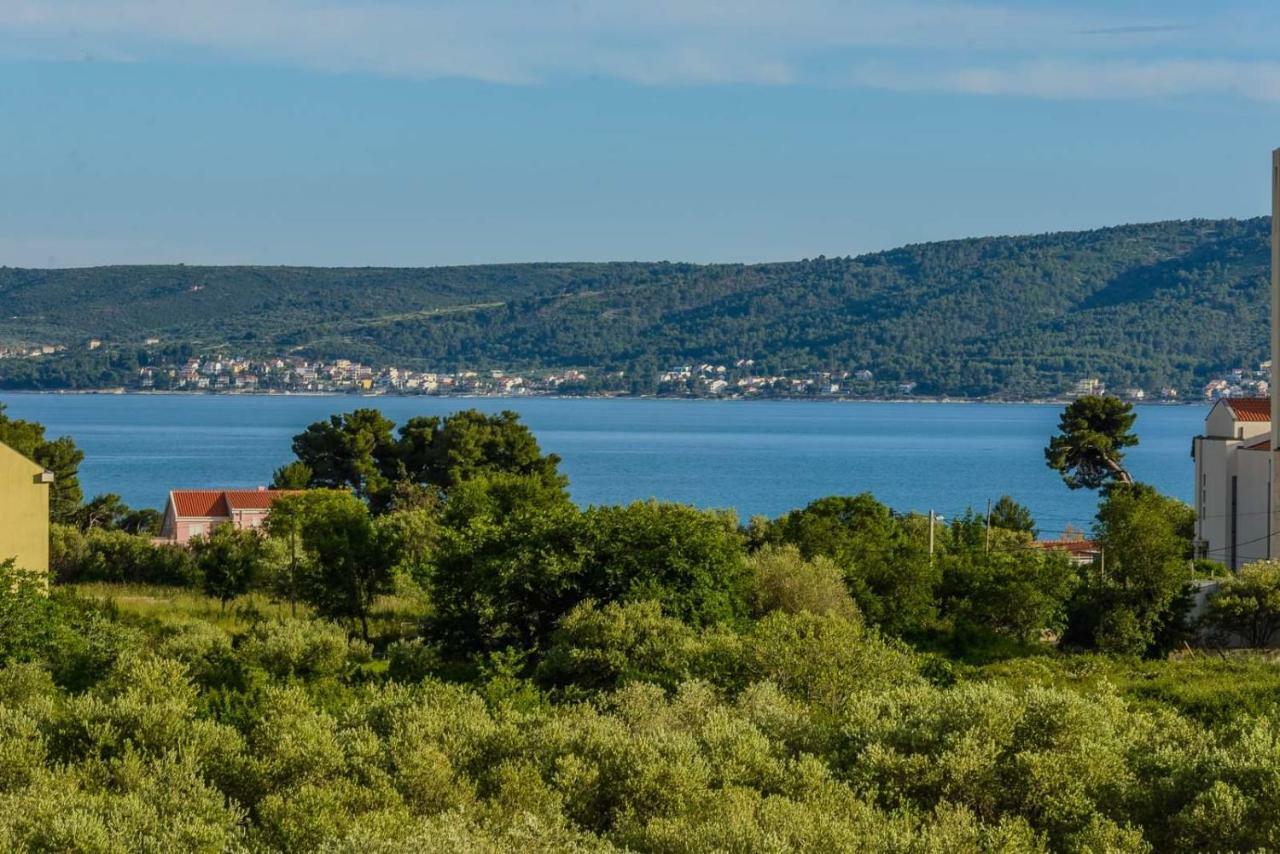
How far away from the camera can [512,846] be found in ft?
45.6

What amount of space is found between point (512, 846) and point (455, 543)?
2174 cm

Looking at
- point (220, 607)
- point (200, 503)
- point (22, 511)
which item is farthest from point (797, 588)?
point (200, 503)

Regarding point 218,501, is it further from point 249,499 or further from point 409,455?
point 409,455

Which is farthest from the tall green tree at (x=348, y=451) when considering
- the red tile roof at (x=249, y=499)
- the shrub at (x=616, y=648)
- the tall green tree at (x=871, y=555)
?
the shrub at (x=616, y=648)

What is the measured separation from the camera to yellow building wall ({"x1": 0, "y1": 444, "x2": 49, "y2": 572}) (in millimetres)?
34156

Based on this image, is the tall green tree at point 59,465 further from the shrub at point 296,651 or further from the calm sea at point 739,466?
the calm sea at point 739,466

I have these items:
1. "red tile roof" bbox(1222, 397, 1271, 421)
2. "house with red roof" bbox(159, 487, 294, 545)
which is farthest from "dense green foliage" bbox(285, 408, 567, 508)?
"red tile roof" bbox(1222, 397, 1271, 421)

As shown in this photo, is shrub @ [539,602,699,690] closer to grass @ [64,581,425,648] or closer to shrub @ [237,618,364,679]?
shrub @ [237,618,364,679]

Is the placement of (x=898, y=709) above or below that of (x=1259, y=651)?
above

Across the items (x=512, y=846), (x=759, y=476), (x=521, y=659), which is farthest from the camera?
(x=759, y=476)

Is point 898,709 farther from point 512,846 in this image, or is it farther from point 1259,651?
point 1259,651

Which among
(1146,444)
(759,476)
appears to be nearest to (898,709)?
(759,476)

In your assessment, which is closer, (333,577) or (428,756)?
(428,756)

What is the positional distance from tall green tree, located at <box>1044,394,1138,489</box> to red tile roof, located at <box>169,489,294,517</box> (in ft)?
95.3
